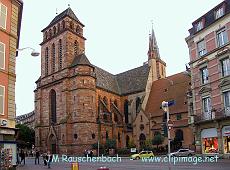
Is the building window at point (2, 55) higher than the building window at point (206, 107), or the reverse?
the building window at point (2, 55)

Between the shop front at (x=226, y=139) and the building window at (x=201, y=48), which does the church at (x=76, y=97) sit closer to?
the building window at (x=201, y=48)

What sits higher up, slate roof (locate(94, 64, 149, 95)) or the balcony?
slate roof (locate(94, 64, 149, 95))

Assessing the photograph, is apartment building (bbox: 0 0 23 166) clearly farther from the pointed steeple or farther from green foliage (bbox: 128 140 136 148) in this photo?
the pointed steeple

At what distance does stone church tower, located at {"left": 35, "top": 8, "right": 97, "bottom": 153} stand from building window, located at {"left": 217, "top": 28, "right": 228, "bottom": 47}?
2956 centimetres

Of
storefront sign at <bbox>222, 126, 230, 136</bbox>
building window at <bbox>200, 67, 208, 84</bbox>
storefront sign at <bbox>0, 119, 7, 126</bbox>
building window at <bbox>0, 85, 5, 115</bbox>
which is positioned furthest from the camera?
building window at <bbox>200, 67, 208, 84</bbox>

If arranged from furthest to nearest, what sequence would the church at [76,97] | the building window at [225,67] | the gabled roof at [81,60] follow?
the gabled roof at [81,60] → the church at [76,97] → the building window at [225,67]

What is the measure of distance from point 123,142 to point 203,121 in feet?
112

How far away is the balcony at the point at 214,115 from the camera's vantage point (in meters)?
30.2

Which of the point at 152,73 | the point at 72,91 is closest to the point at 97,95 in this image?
the point at 72,91

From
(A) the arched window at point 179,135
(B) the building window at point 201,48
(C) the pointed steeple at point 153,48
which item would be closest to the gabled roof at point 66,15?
(C) the pointed steeple at point 153,48

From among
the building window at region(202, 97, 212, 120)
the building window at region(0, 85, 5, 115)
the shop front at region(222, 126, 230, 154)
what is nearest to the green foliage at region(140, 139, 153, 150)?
the building window at region(202, 97, 212, 120)

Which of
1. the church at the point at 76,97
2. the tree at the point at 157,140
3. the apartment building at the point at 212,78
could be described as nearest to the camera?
the apartment building at the point at 212,78

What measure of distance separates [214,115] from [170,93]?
3304 centimetres

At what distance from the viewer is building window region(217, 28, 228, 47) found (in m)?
31.5
